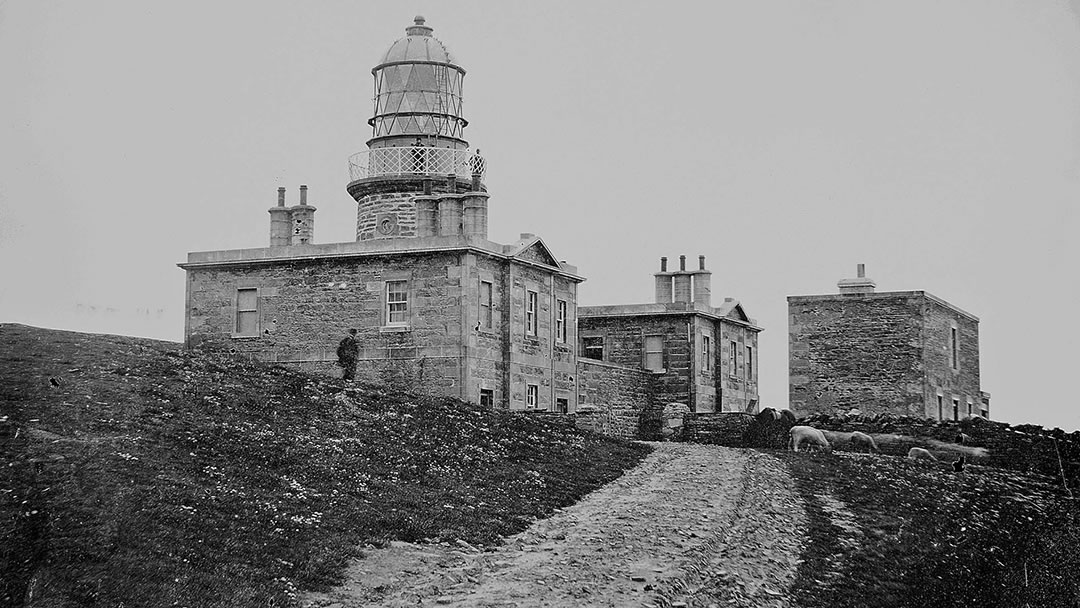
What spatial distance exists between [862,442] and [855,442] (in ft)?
0.60

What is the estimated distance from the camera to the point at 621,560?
18.2 meters

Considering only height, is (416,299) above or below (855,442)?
above

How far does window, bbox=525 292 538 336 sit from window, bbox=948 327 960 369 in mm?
15269

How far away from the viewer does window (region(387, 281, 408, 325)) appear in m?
38.5

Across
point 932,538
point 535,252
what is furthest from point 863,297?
point 932,538

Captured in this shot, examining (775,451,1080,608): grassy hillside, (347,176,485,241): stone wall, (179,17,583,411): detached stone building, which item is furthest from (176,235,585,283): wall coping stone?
(775,451,1080,608): grassy hillside

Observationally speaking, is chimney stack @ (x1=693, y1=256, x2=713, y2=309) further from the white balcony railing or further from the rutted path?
the rutted path

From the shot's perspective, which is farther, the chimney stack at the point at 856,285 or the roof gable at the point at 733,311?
the roof gable at the point at 733,311

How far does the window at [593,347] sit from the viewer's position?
166 ft

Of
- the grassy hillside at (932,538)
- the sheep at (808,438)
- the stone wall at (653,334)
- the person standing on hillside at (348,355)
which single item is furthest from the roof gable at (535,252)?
the grassy hillside at (932,538)

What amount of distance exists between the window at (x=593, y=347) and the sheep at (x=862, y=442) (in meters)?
15.6

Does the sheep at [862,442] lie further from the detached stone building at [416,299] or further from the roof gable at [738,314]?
the roof gable at [738,314]

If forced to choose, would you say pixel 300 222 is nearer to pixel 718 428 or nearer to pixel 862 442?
pixel 718 428

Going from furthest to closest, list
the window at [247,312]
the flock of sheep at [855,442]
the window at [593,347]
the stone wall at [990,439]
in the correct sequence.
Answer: the window at [593,347] → the window at [247,312] → the flock of sheep at [855,442] → the stone wall at [990,439]
